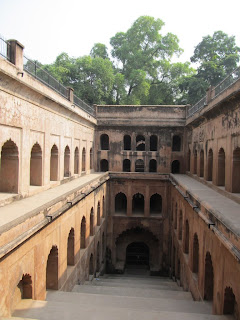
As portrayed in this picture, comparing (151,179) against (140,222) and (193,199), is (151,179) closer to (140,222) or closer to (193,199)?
(140,222)

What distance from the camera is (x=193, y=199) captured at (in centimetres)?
1135

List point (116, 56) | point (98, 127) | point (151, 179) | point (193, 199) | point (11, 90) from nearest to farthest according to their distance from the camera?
point (11, 90) < point (193, 199) < point (151, 179) < point (98, 127) < point (116, 56)

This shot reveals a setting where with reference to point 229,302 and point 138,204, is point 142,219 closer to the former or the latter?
point 138,204

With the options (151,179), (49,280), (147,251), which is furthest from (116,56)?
(49,280)

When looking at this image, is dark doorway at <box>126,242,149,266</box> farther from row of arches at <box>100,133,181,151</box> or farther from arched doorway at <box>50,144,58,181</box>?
arched doorway at <box>50,144,58,181</box>

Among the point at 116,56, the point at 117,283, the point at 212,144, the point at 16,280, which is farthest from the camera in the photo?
the point at 116,56

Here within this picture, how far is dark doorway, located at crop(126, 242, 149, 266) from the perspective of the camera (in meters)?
22.7

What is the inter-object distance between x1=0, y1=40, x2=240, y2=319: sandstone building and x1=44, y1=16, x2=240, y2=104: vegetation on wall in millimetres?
8590

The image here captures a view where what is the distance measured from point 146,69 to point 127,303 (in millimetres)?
30943

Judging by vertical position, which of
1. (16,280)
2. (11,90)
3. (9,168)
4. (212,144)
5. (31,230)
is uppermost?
(11,90)

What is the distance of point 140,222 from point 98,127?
745cm

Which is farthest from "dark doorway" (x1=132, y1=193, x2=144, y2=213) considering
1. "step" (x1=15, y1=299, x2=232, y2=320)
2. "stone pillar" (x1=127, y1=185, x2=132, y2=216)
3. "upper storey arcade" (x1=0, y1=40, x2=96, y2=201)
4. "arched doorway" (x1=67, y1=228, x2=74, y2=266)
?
"step" (x1=15, y1=299, x2=232, y2=320)

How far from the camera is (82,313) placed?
7.52m

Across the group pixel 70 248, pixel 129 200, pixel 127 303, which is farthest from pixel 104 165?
pixel 127 303
